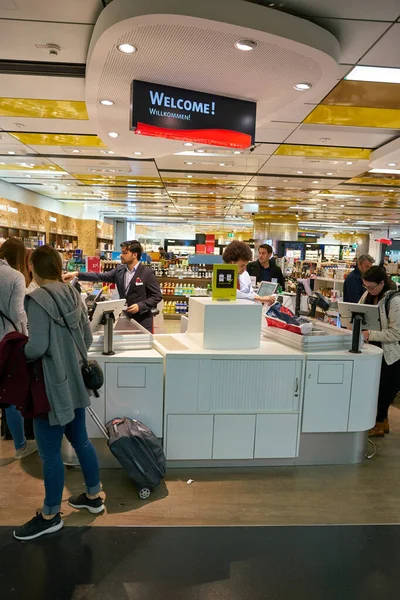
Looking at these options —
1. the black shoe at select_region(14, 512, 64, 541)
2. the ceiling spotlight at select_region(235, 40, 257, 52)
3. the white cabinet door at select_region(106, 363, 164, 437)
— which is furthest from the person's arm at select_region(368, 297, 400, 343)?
the black shoe at select_region(14, 512, 64, 541)

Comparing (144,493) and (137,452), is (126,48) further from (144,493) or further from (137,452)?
(144,493)

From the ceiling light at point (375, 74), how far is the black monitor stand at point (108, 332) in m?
2.94

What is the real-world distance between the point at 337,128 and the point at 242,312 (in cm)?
324

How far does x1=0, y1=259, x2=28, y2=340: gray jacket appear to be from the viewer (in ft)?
10.6

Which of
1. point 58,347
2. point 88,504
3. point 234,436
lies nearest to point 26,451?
point 88,504

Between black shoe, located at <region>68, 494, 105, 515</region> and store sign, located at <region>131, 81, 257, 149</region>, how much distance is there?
2.70 meters

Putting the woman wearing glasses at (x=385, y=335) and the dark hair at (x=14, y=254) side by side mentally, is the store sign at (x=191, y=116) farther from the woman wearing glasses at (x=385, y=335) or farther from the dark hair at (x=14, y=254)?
the woman wearing glasses at (x=385, y=335)

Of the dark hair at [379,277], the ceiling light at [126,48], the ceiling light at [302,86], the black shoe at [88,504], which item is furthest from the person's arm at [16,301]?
the dark hair at [379,277]

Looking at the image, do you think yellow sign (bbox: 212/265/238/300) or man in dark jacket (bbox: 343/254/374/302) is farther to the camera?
man in dark jacket (bbox: 343/254/374/302)

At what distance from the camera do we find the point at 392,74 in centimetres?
394

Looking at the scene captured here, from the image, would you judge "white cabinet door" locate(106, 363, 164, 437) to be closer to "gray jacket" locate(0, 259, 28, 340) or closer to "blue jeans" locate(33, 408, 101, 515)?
"blue jeans" locate(33, 408, 101, 515)

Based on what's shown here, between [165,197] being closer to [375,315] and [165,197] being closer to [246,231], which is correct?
[375,315]

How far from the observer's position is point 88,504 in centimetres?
283

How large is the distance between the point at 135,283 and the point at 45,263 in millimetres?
2399
